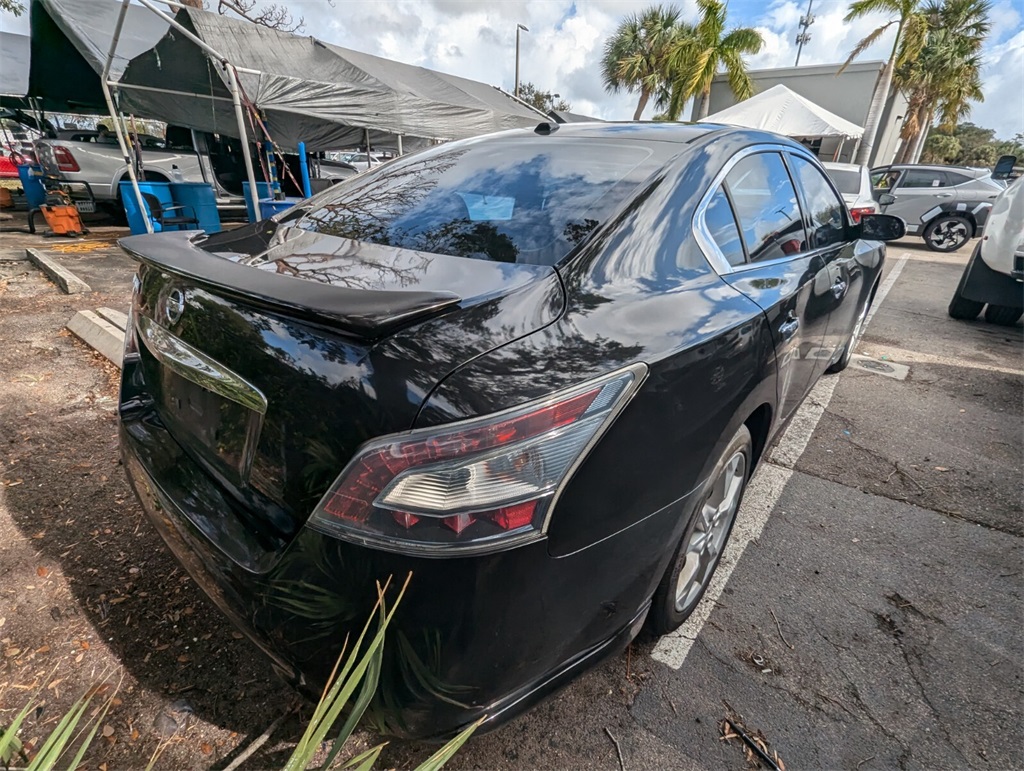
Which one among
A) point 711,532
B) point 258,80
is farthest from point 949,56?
point 711,532

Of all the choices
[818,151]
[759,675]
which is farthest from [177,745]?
[818,151]

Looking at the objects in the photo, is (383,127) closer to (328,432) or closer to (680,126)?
(680,126)

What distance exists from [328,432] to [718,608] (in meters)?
1.74

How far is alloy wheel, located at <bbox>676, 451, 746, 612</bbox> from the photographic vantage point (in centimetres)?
187

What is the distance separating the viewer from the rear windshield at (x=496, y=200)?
158 cm

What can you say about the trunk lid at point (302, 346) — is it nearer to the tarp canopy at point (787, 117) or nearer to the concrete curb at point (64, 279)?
the concrete curb at point (64, 279)

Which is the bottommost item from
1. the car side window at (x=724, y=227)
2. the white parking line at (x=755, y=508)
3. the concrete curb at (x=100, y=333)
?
the white parking line at (x=755, y=508)

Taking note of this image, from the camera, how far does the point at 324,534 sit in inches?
43.8

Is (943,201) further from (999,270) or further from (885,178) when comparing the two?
(999,270)

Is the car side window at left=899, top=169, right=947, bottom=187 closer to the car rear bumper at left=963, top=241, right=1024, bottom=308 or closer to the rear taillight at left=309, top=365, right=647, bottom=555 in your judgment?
the car rear bumper at left=963, top=241, right=1024, bottom=308

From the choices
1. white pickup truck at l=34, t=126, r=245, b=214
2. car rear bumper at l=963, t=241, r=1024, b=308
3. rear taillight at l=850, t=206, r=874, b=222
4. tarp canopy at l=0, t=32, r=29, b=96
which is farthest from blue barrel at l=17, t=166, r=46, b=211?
car rear bumper at l=963, t=241, r=1024, b=308

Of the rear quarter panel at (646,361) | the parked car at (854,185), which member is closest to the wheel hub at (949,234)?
the parked car at (854,185)

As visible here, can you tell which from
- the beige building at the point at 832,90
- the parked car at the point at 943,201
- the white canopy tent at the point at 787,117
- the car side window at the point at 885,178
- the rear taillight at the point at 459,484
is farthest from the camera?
the beige building at the point at 832,90

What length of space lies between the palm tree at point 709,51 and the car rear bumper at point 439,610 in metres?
19.6
